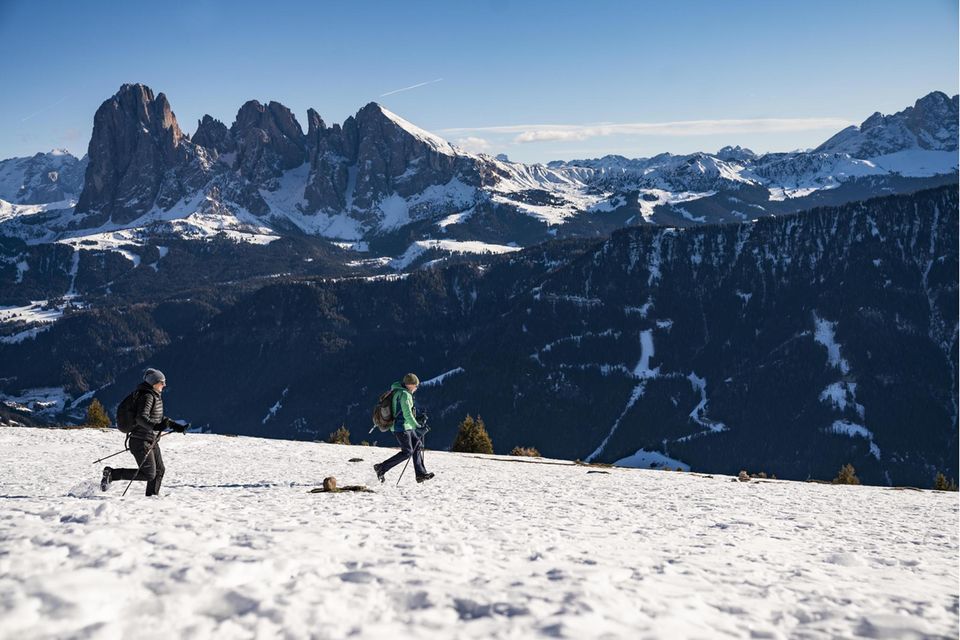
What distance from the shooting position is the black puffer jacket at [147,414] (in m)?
19.0

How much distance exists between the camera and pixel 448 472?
109ft

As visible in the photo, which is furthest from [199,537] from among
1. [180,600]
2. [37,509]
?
[37,509]

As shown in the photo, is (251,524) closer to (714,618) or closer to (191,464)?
(714,618)

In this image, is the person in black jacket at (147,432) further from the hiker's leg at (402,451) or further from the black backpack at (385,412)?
the hiker's leg at (402,451)

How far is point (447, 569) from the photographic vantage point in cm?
1162

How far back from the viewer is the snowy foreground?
30.9ft

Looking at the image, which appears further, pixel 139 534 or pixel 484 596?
pixel 139 534

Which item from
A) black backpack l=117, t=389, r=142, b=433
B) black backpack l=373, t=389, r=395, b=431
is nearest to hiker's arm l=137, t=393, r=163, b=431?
black backpack l=117, t=389, r=142, b=433

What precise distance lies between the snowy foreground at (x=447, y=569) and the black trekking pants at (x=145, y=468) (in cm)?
69

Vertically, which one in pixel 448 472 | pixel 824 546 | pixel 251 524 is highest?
pixel 251 524

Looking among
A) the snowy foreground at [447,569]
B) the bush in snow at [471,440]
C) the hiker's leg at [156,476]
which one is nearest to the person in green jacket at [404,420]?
the snowy foreground at [447,569]

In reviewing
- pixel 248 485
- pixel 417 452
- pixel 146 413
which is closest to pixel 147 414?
pixel 146 413

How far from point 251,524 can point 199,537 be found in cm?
190

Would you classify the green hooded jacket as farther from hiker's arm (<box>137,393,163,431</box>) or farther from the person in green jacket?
hiker's arm (<box>137,393,163,431</box>)
